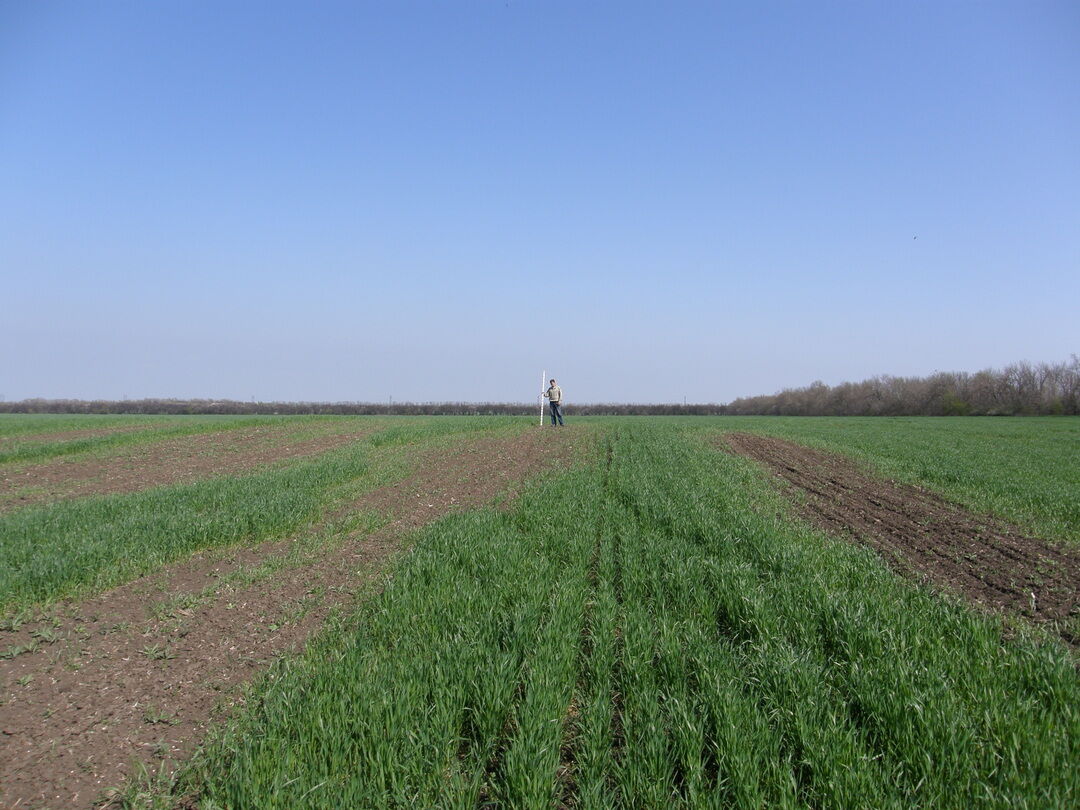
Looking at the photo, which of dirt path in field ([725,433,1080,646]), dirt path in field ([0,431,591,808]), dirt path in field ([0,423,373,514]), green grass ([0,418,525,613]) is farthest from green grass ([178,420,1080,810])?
dirt path in field ([0,423,373,514])

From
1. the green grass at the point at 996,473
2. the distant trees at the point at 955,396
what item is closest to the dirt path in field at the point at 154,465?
the green grass at the point at 996,473

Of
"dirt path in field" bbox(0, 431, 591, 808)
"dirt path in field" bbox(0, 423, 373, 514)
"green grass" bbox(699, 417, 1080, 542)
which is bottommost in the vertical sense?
"dirt path in field" bbox(0, 431, 591, 808)

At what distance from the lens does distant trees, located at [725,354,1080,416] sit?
67.1 m

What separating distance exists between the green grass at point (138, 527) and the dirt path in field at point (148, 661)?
471mm

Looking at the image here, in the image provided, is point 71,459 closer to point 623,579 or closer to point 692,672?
point 623,579

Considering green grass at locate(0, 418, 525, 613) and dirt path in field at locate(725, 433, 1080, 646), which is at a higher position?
green grass at locate(0, 418, 525, 613)

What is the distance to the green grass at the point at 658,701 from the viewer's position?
3.22 m

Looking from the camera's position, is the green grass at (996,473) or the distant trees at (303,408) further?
the distant trees at (303,408)

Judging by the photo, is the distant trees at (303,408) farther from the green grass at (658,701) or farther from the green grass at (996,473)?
the green grass at (658,701)

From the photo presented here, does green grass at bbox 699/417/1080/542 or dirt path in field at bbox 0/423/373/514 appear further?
dirt path in field at bbox 0/423/373/514

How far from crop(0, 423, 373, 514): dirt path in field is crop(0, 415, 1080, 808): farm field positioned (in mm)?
1985

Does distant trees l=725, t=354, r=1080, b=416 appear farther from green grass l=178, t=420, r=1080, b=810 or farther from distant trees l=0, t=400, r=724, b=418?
green grass l=178, t=420, r=1080, b=810

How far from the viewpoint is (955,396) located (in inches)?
2808

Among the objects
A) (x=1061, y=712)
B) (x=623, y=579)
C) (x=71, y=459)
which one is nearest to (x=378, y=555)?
(x=623, y=579)
